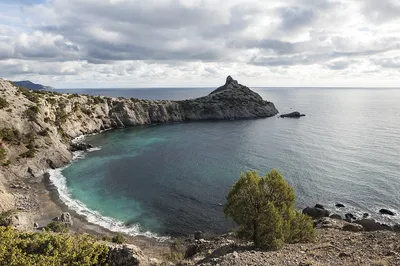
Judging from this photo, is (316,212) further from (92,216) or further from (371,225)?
(92,216)

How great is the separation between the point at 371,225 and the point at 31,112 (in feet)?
291

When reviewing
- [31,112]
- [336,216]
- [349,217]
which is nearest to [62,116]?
[31,112]

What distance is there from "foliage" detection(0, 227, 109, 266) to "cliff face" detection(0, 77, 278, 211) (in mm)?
30316

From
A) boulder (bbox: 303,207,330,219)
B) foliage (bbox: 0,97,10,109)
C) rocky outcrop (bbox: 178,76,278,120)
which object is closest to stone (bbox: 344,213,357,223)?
boulder (bbox: 303,207,330,219)

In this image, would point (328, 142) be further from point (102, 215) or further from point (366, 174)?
point (102, 215)

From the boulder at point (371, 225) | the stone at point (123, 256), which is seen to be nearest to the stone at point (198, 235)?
the stone at point (123, 256)

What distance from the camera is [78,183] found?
66250 millimetres

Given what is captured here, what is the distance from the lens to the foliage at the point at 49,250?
840 inches

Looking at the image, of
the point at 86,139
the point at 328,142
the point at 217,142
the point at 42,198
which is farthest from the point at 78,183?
the point at 328,142

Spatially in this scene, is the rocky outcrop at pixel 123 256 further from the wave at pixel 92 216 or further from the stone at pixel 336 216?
the stone at pixel 336 216

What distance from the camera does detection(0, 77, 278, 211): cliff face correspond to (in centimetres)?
6938

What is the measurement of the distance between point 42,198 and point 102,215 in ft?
46.9

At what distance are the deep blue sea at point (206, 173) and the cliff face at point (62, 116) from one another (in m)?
7.31

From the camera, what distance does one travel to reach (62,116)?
363 feet
